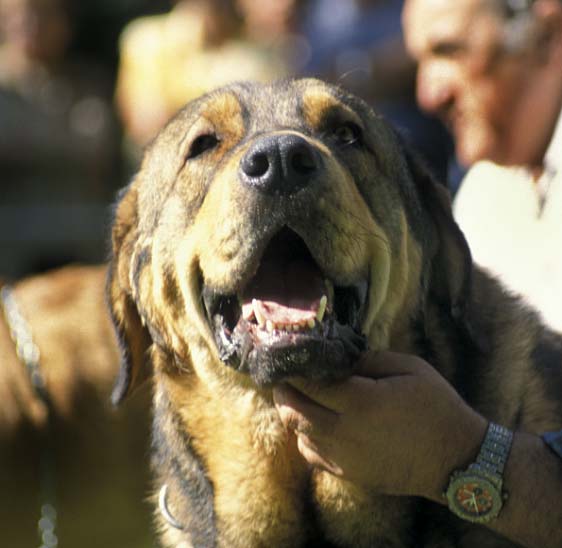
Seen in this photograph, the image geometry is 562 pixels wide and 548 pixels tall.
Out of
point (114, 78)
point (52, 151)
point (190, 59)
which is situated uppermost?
point (190, 59)

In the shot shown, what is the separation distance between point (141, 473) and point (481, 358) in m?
2.29

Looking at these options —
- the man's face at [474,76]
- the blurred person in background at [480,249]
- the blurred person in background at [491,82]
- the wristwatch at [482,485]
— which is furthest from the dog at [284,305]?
the man's face at [474,76]

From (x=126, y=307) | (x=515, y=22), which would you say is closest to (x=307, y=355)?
(x=126, y=307)

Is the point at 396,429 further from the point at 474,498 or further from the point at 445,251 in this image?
the point at 445,251

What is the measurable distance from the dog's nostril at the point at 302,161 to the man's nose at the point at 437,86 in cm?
200

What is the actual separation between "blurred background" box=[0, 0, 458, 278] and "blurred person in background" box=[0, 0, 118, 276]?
10 millimetres

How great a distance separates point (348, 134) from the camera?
3.52 m

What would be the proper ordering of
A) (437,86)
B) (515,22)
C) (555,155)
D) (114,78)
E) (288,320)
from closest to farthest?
(288,320) < (555,155) < (515,22) < (437,86) < (114,78)

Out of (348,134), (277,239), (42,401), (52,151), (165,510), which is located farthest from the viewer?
(52,151)

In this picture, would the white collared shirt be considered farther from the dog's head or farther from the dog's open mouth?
the dog's open mouth

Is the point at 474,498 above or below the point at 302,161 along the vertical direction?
below

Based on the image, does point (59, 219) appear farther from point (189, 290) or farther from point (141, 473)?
point (189, 290)

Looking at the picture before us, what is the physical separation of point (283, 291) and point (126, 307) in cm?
89

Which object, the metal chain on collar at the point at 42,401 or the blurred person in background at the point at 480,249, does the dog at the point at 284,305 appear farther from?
the metal chain on collar at the point at 42,401
